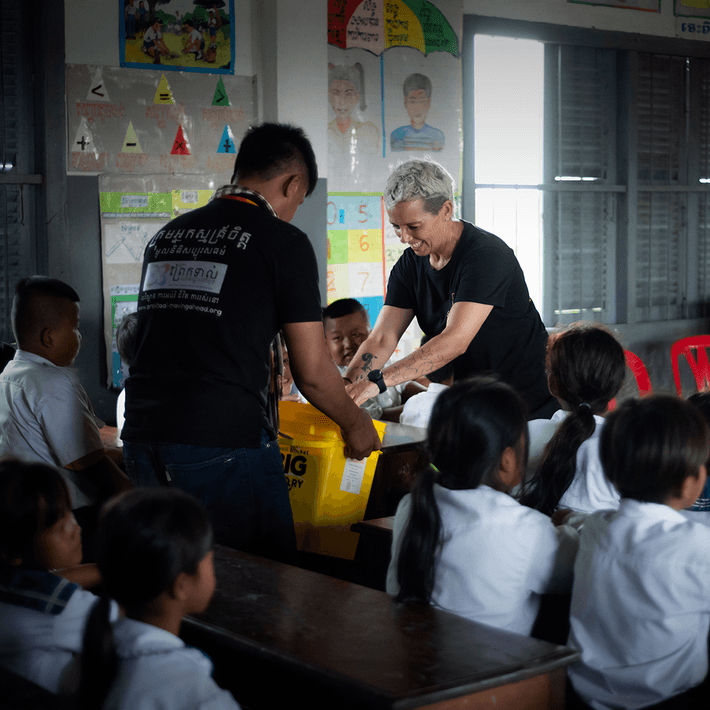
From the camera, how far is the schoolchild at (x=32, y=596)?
1.21 meters

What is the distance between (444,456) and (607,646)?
436 millimetres

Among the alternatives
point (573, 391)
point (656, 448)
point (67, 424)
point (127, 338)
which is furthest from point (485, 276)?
point (127, 338)

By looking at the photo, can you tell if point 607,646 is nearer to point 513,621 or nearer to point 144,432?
point 513,621

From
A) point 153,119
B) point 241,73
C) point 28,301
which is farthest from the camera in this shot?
point 241,73

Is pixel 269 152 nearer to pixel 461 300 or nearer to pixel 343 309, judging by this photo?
pixel 461 300

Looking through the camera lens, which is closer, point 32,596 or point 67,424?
point 32,596

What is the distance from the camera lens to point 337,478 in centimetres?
224

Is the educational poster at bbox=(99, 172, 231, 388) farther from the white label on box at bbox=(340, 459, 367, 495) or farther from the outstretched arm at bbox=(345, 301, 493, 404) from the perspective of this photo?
the white label on box at bbox=(340, 459, 367, 495)

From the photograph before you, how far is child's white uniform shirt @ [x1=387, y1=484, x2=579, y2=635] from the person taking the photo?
146 centimetres

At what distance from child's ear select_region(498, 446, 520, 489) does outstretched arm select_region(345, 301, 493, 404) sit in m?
0.99

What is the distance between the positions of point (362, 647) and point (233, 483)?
1.85 ft

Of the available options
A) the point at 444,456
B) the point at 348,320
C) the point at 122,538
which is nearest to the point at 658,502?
the point at 444,456

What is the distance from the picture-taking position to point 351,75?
4250 mm

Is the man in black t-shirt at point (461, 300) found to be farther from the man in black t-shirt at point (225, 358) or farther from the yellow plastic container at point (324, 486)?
the man in black t-shirt at point (225, 358)
